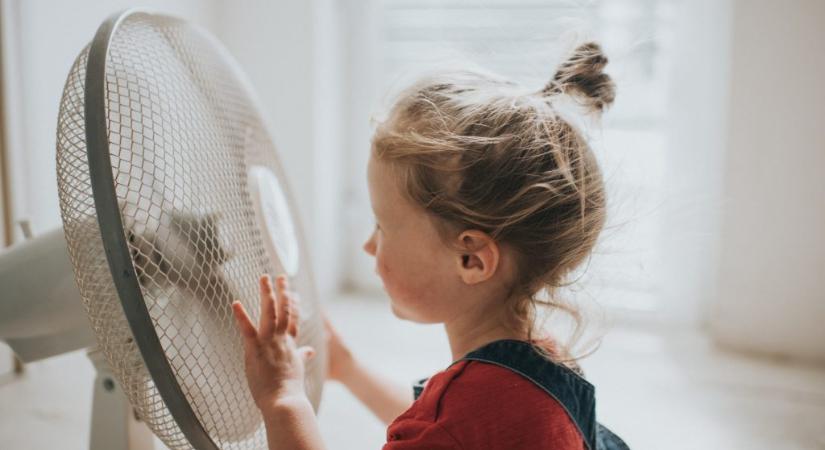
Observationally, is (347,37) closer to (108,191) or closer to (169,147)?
(169,147)

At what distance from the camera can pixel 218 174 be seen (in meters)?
0.62

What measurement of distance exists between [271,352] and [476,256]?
0.21 metres

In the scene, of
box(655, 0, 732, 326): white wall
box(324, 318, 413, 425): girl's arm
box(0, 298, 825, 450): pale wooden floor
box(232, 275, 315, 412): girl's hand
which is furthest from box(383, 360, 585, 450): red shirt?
box(655, 0, 732, 326): white wall

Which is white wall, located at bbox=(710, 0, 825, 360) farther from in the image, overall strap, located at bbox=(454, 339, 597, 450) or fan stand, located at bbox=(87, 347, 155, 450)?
fan stand, located at bbox=(87, 347, 155, 450)

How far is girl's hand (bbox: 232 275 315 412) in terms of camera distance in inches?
24.7

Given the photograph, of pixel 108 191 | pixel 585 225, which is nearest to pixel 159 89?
pixel 108 191

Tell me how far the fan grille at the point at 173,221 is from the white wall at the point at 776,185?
99 centimetres

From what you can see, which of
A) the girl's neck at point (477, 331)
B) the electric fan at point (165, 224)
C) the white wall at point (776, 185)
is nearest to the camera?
the electric fan at point (165, 224)

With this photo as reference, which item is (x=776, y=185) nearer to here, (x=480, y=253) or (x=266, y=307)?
(x=480, y=253)

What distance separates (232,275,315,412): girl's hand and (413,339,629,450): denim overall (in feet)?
0.54

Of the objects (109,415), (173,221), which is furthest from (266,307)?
(109,415)

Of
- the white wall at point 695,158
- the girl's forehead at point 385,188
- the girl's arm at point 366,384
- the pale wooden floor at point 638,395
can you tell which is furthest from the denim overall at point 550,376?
the white wall at point 695,158

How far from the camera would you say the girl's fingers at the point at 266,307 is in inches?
24.7

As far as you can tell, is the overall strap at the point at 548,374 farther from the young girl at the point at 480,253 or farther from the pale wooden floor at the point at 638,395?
the pale wooden floor at the point at 638,395
